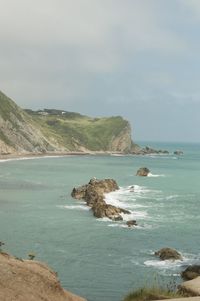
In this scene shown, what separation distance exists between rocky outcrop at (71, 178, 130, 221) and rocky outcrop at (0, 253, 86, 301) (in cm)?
4371

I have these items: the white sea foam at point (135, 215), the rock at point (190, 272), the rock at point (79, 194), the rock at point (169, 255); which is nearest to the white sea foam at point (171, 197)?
the rock at point (79, 194)

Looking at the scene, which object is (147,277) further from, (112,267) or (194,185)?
(194,185)

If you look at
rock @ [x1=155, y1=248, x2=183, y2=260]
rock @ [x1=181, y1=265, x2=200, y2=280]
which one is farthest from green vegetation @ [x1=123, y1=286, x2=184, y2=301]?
rock @ [x1=155, y1=248, x2=183, y2=260]

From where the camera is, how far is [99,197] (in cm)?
7181

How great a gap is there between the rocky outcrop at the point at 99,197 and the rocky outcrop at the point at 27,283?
1721 inches

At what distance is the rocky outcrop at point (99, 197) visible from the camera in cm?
6212

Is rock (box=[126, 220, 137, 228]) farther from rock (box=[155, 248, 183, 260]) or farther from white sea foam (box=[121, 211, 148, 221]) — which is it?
rock (box=[155, 248, 183, 260])

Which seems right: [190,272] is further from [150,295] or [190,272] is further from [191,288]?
[150,295]

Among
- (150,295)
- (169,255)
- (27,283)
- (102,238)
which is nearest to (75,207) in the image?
(102,238)

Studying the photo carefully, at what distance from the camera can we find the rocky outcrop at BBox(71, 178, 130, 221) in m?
62.1

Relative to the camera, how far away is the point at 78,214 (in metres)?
64.1

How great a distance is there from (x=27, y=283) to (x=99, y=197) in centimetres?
5658

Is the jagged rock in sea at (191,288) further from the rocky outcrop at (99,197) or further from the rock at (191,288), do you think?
the rocky outcrop at (99,197)

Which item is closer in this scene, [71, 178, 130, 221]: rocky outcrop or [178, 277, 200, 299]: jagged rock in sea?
[178, 277, 200, 299]: jagged rock in sea
